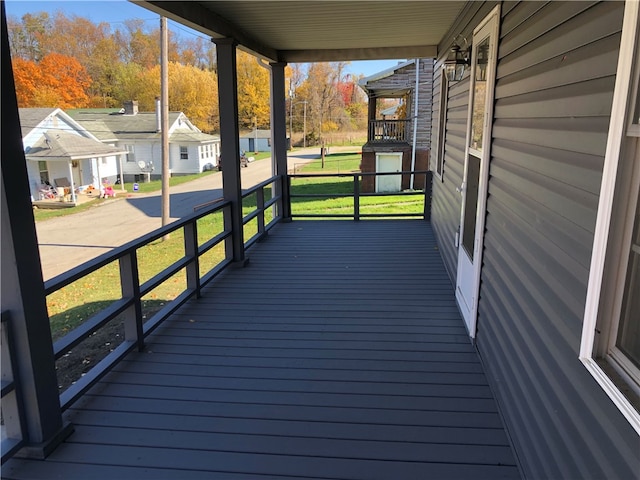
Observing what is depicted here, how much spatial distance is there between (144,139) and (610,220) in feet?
91.2

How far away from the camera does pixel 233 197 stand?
15.9ft

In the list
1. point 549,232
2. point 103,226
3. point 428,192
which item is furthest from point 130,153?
point 549,232

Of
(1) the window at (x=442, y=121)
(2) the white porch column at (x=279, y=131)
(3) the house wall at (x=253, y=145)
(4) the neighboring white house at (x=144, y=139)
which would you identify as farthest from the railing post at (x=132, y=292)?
(3) the house wall at (x=253, y=145)

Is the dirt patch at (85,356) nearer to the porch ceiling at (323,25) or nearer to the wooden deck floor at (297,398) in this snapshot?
the wooden deck floor at (297,398)

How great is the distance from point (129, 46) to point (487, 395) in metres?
28.9

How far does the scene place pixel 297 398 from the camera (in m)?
2.47

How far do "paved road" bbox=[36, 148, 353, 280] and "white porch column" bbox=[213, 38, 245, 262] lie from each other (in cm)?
720

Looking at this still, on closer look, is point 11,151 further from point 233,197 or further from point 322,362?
point 233,197

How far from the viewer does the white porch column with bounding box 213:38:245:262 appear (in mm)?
4504

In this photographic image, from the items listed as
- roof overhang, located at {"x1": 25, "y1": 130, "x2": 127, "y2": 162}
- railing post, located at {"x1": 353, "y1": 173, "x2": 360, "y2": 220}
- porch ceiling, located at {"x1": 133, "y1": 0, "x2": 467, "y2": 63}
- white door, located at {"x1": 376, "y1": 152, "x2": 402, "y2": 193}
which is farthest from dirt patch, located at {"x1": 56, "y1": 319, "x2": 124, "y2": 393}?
roof overhang, located at {"x1": 25, "y1": 130, "x2": 127, "y2": 162}

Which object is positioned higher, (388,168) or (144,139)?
(144,139)

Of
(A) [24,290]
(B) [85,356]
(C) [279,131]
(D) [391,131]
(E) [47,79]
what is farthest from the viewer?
(E) [47,79]

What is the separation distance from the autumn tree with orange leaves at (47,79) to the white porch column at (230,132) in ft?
72.0

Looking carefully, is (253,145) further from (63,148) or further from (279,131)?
(279,131)
